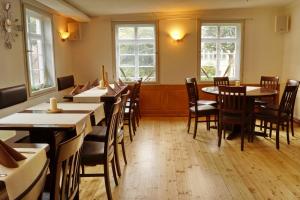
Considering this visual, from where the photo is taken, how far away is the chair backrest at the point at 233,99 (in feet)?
12.1

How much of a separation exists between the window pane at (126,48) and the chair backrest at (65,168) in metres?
4.72

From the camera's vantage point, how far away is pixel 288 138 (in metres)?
4.04

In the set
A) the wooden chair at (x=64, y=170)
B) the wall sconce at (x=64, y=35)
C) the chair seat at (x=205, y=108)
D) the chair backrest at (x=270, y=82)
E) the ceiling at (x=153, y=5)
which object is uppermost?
the ceiling at (x=153, y=5)

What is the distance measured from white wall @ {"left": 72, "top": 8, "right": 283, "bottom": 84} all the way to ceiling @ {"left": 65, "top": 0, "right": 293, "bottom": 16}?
242 mm

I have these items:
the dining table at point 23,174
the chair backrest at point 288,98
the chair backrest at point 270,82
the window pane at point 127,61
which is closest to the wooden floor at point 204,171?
the chair backrest at point 288,98

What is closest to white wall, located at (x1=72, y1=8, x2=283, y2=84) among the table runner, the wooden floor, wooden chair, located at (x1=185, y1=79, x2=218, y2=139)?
wooden chair, located at (x1=185, y1=79, x2=218, y2=139)

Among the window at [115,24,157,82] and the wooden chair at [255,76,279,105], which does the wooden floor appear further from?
the window at [115,24,157,82]

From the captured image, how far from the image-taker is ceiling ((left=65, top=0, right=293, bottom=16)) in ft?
15.5

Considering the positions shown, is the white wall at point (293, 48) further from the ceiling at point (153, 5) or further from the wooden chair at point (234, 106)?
the wooden chair at point (234, 106)

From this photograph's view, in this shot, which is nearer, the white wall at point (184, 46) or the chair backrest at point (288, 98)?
the chair backrest at point (288, 98)

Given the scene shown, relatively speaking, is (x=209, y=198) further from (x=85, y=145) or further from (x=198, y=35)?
(x=198, y=35)

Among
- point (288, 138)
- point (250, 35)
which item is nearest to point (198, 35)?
point (250, 35)

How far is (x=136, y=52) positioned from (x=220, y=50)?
72.3 inches

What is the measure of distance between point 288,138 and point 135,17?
377 centimetres
